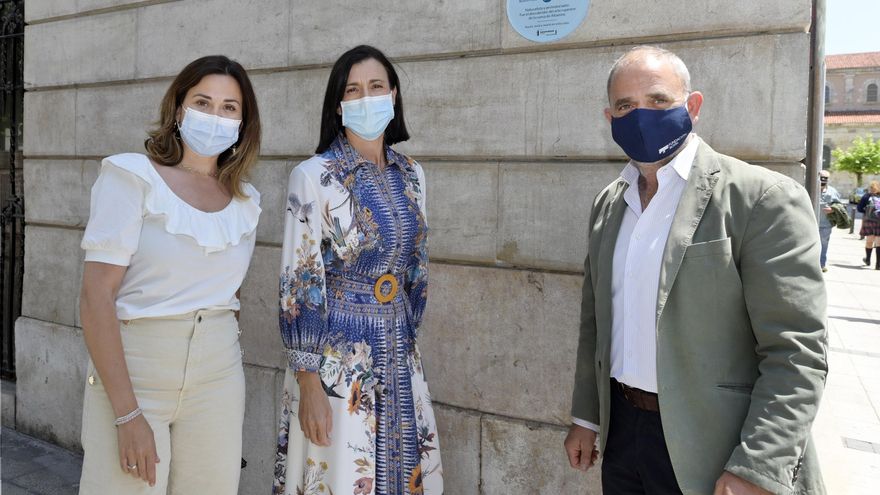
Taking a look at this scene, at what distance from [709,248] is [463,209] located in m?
1.95

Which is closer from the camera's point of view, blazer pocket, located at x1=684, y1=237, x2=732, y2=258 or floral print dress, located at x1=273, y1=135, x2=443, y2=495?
blazer pocket, located at x1=684, y1=237, x2=732, y2=258

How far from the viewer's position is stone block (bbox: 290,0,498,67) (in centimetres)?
366

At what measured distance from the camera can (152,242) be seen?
2291mm

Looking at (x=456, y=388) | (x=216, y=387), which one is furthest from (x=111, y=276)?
(x=456, y=388)

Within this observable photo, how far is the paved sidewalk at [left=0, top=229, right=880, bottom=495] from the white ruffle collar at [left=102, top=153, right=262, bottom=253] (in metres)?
2.80

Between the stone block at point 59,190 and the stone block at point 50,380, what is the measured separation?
0.82 metres

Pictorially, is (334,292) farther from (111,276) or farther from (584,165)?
(584,165)

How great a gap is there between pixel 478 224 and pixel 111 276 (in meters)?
1.94

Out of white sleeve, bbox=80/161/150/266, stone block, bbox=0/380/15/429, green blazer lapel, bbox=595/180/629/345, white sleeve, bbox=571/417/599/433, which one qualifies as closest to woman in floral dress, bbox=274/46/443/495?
white sleeve, bbox=80/161/150/266

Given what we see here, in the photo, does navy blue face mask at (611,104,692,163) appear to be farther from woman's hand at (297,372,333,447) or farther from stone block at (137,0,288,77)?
stone block at (137,0,288,77)

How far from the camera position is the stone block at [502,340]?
3.51 meters

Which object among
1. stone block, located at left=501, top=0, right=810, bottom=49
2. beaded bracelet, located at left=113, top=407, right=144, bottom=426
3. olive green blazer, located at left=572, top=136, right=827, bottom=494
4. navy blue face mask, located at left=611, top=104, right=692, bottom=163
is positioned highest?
stone block, located at left=501, top=0, right=810, bottom=49

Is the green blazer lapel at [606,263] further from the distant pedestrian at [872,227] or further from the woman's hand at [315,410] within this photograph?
the distant pedestrian at [872,227]

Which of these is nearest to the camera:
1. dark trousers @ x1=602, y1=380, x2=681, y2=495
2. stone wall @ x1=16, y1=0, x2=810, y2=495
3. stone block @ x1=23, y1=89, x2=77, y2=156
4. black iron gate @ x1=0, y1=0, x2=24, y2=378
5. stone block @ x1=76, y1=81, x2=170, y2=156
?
dark trousers @ x1=602, y1=380, x2=681, y2=495
